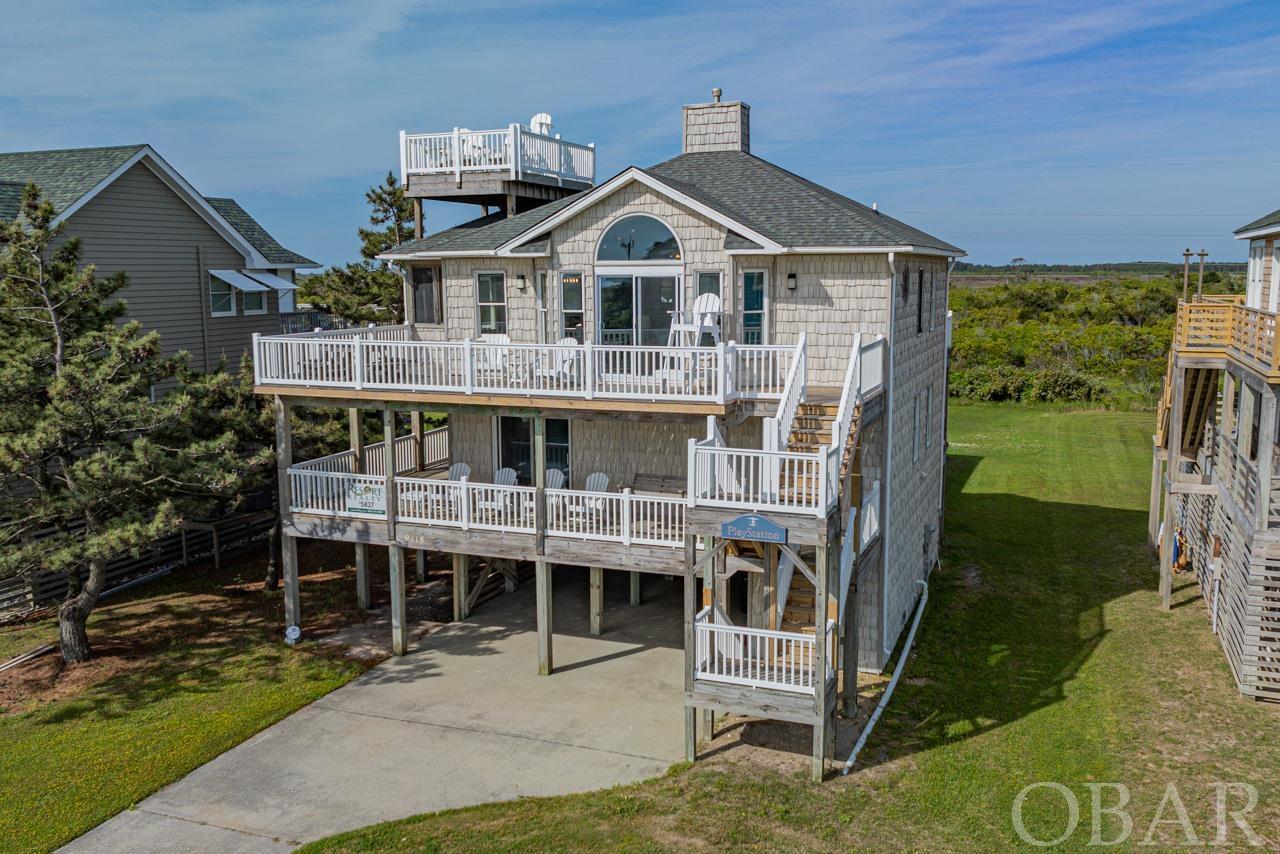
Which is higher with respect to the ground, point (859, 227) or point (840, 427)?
point (859, 227)

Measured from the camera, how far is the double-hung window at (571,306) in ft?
60.7

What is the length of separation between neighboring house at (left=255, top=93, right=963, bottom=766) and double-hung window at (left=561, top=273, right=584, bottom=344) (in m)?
0.03

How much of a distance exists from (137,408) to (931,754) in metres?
13.3

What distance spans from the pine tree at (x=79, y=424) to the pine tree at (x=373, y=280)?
1229 centimetres

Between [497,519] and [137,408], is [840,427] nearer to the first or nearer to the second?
[497,519]

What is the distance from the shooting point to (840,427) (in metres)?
12.8

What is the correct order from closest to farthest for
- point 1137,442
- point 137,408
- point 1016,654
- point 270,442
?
point 137,408 < point 1016,654 < point 270,442 < point 1137,442

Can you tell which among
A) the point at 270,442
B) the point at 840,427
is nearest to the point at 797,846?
the point at 840,427

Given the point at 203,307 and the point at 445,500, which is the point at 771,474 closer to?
the point at 445,500

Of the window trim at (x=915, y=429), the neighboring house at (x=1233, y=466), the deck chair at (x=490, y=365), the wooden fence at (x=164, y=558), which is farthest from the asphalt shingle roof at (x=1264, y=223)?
the wooden fence at (x=164, y=558)

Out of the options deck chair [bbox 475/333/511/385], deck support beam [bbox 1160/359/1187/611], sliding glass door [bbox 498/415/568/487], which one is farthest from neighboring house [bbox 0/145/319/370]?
deck support beam [bbox 1160/359/1187/611]

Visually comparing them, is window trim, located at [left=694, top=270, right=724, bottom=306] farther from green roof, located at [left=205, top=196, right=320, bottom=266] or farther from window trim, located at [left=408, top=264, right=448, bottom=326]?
green roof, located at [left=205, top=196, right=320, bottom=266]

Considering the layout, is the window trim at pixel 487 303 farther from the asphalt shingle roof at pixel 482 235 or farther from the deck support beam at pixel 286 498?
the deck support beam at pixel 286 498

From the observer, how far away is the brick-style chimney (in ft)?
69.6
